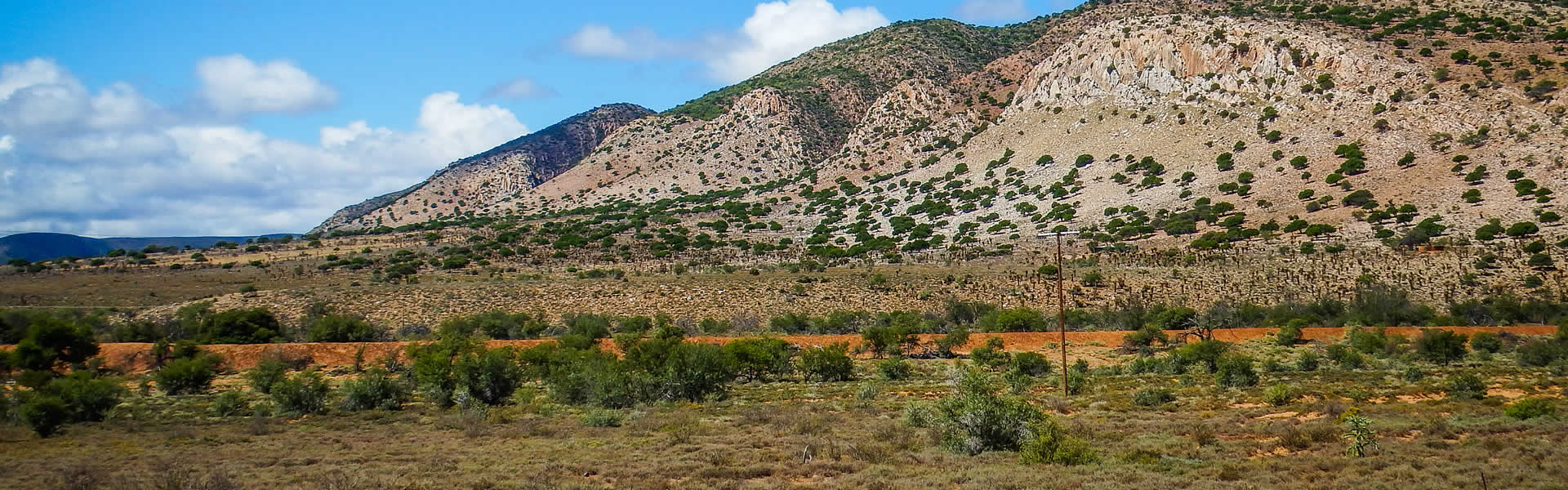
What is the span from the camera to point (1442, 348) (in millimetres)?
25344

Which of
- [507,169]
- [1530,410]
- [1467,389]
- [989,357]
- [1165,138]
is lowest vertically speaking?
[989,357]

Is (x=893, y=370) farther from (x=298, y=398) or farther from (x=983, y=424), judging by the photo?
(x=298, y=398)

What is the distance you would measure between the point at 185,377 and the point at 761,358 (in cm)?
1697

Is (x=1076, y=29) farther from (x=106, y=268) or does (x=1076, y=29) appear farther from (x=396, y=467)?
(x=396, y=467)

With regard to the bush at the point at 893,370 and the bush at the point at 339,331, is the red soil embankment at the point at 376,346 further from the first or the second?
the bush at the point at 893,370

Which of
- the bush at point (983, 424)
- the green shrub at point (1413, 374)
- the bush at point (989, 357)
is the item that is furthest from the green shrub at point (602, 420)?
the green shrub at point (1413, 374)

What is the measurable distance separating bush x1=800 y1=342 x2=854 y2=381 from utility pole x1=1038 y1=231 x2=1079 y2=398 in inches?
247

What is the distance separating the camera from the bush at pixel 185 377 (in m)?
26.5

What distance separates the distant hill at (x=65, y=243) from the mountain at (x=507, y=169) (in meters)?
17.3

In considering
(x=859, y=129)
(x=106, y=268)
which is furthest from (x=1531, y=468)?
(x=859, y=129)

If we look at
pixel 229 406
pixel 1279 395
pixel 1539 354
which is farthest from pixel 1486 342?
pixel 229 406

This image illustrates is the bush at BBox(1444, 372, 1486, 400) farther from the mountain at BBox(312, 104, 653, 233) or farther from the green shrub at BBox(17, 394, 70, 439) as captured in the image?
the mountain at BBox(312, 104, 653, 233)

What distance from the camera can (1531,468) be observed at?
37.8ft

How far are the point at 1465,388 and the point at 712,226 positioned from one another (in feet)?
194
